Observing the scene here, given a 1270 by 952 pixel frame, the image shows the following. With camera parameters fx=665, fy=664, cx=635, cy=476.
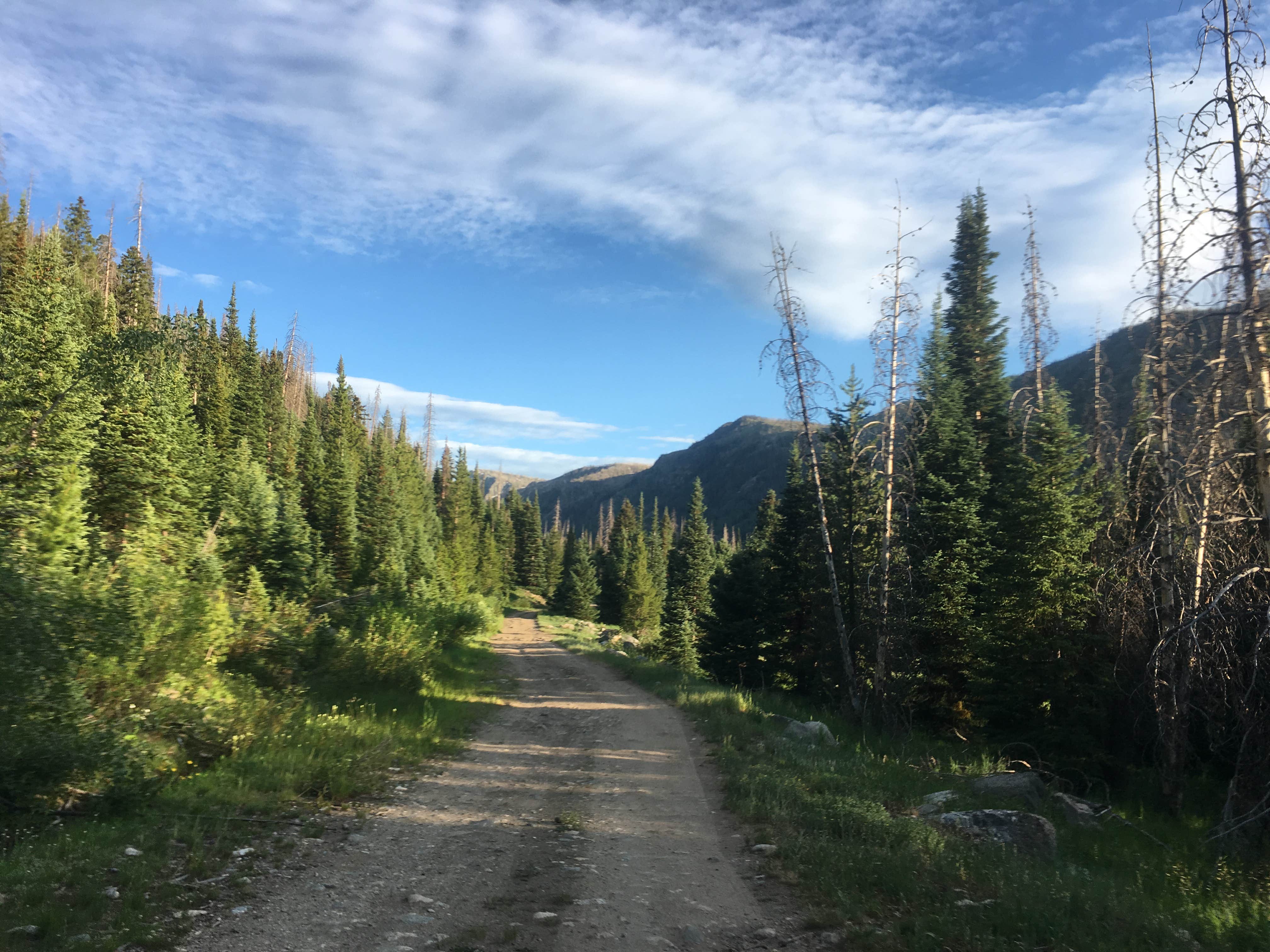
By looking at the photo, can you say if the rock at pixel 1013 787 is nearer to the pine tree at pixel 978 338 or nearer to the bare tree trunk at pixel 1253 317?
the bare tree trunk at pixel 1253 317

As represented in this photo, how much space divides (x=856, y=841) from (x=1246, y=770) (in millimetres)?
5883

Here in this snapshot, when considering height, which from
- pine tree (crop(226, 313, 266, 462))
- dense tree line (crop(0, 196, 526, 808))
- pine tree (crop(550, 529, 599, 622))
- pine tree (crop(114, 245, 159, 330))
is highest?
pine tree (crop(114, 245, 159, 330))

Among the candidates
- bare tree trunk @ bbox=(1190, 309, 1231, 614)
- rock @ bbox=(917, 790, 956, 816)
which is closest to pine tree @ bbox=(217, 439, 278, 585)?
rock @ bbox=(917, 790, 956, 816)

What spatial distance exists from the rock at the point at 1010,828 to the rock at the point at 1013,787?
2.51 metres

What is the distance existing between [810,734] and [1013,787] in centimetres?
391

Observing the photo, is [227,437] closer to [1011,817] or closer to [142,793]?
[142,793]

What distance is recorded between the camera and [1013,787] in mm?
10977

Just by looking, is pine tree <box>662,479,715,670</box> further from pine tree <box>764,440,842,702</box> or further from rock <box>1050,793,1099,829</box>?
rock <box>1050,793,1099,829</box>

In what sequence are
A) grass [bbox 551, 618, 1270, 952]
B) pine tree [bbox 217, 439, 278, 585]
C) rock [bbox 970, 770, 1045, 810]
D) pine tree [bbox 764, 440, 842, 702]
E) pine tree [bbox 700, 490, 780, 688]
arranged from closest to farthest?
grass [bbox 551, 618, 1270, 952], rock [bbox 970, 770, 1045, 810], pine tree [bbox 217, 439, 278, 585], pine tree [bbox 764, 440, 842, 702], pine tree [bbox 700, 490, 780, 688]

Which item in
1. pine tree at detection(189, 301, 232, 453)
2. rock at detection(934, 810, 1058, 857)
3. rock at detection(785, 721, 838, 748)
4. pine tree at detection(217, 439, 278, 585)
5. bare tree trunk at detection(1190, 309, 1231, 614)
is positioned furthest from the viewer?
pine tree at detection(189, 301, 232, 453)

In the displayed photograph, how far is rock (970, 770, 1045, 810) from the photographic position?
10.8 meters

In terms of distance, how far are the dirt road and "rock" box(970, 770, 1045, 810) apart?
4.79m

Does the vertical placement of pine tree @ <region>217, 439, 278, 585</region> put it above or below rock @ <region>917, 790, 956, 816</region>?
above

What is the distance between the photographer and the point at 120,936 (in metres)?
4.47
